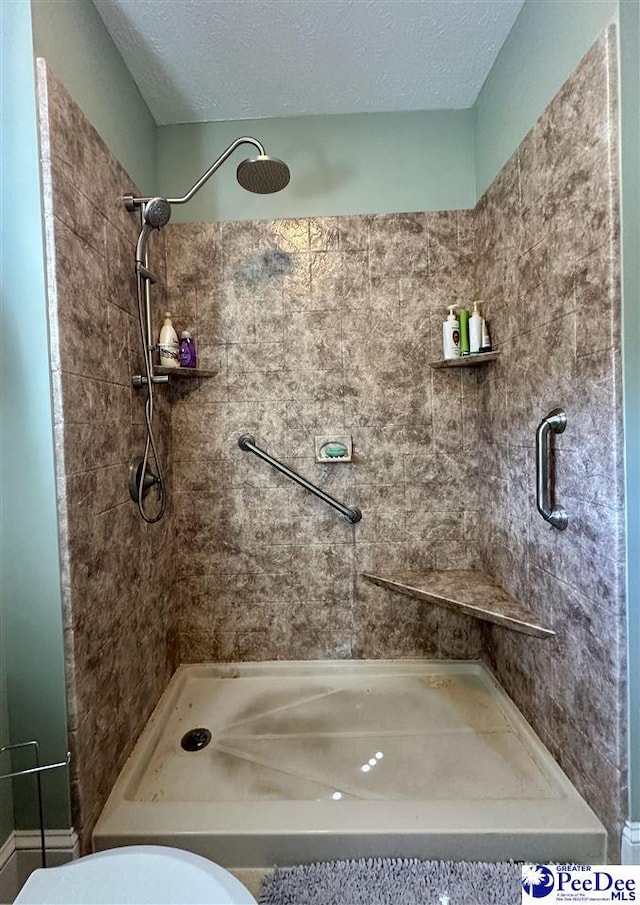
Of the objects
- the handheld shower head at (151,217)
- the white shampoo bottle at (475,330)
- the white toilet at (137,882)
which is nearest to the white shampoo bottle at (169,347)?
the handheld shower head at (151,217)

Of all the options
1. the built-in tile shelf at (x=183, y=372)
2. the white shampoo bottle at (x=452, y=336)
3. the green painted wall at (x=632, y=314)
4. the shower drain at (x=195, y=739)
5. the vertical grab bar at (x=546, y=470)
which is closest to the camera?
the green painted wall at (x=632, y=314)

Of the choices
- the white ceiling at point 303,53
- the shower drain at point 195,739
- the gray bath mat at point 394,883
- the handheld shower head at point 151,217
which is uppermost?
the white ceiling at point 303,53

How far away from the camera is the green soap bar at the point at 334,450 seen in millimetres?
2066

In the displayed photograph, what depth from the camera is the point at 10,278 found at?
120 centimetres

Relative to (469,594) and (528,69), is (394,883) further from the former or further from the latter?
(528,69)

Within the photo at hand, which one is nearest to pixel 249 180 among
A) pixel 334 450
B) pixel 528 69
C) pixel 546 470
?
pixel 528 69

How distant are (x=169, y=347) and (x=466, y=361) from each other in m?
1.27

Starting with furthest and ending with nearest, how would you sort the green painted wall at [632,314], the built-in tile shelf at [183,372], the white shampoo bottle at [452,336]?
the white shampoo bottle at [452,336], the built-in tile shelf at [183,372], the green painted wall at [632,314]

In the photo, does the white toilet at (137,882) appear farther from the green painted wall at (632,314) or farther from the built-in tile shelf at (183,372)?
the built-in tile shelf at (183,372)

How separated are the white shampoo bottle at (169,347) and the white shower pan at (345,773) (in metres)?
1.44

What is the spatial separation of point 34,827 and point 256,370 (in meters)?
1.75

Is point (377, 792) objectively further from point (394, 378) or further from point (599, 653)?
point (394, 378)

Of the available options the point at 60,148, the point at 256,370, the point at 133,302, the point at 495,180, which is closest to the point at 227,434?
the point at 256,370

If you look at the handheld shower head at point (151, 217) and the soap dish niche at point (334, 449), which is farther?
the soap dish niche at point (334, 449)
